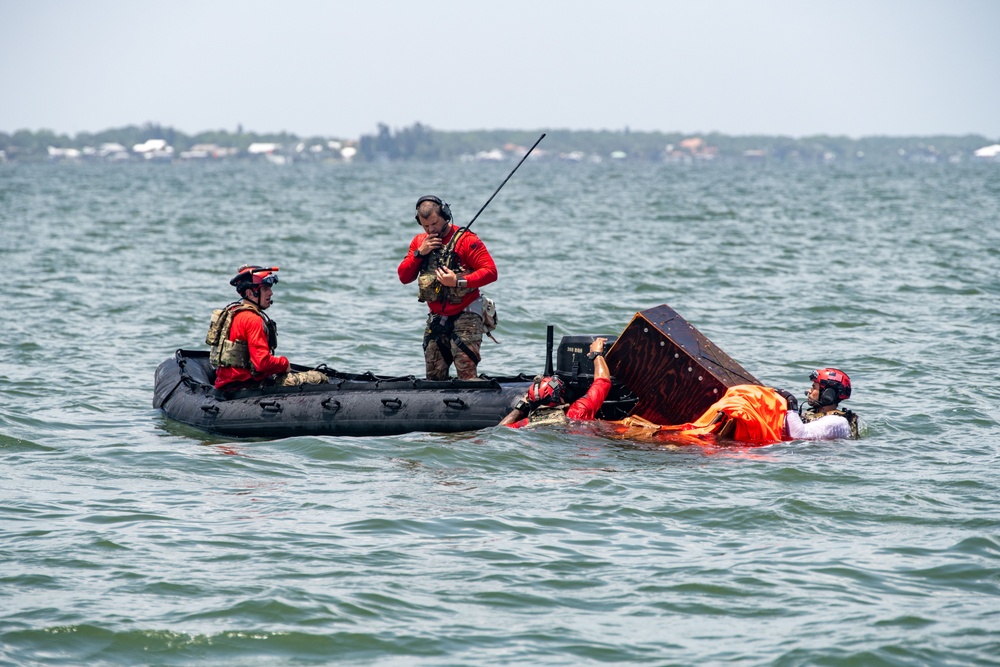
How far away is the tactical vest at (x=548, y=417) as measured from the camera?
9805mm

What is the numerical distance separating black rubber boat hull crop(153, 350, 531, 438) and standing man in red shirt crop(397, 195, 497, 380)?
42 centimetres

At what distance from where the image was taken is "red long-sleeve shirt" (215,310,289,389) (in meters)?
9.95

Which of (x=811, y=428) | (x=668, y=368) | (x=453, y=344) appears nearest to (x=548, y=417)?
(x=668, y=368)

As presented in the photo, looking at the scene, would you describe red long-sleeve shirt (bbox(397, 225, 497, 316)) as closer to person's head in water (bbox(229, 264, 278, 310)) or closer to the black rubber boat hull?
the black rubber boat hull

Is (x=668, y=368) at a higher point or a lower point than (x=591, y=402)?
higher

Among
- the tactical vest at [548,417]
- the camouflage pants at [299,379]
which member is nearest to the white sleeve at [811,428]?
the tactical vest at [548,417]

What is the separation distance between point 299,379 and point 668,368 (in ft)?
10.7

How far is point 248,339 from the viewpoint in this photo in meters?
10.0

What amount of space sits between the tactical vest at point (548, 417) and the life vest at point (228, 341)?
233 centimetres

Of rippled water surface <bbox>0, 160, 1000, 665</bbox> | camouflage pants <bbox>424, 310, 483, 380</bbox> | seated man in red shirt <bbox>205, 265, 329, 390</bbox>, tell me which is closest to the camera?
rippled water surface <bbox>0, 160, 1000, 665</bbox>

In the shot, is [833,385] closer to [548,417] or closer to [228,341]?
[548,417]

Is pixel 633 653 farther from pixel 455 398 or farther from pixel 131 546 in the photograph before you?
pixel 455 398

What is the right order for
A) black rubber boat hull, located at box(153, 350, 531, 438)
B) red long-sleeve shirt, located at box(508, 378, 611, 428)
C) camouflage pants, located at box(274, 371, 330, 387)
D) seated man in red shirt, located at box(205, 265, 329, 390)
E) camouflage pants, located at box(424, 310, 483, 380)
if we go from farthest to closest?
camouflage pants, located at box(274, 371, 330, 387), camouflage pants, located at box(424, 310, 483, 380), black rubber boat hull, located at box(153, 350, 531, 438), seated man in red shirt, located at box(205, 265, 329, 390), red long-sleeve shirt, located at box(508, 378, 611, 428)

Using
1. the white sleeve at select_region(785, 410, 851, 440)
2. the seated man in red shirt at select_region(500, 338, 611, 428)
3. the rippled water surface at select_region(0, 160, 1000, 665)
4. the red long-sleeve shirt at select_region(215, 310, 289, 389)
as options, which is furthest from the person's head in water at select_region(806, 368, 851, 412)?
the red long-sleeve shirt at select_region(215, 310, 289, 389)
